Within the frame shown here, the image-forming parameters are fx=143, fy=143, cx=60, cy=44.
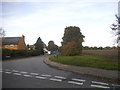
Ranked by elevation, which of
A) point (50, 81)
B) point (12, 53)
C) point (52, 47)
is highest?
point (52, 47)

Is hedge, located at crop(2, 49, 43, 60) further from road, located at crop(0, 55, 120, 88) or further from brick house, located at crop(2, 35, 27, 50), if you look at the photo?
road, located at crop(0, 55, 120, 88)

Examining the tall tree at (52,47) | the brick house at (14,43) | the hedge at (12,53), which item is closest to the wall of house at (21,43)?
the brick house at (14,43)

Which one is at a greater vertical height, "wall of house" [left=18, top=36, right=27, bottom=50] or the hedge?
"wall of house" [left=18, top=36, right=27, bottom=50]

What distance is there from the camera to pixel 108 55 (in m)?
27.0

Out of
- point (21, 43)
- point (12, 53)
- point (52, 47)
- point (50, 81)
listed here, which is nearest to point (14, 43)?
point (21, 43)

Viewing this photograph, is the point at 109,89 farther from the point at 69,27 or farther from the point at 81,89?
the point at 69,27

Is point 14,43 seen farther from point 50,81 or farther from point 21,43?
point 50,81

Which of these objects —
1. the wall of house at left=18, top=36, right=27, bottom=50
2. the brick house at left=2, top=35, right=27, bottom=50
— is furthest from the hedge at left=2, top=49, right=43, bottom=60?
the wall of house at left=18, top=36, right=27, bottom=50

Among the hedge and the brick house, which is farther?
the brick house

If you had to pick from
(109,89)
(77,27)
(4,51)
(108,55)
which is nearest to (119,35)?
(108,55)

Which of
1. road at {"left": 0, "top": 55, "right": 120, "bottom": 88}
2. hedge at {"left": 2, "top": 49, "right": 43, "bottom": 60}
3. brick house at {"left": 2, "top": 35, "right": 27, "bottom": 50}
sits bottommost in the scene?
road at {"left": 0, "top": 55, "right": 120, "bottom": 88}

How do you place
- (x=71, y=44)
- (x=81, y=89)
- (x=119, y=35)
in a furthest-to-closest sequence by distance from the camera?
(x=71, y=44)
(x=119, y=35)
(x=81, y=89)

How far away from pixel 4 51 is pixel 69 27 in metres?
31.5

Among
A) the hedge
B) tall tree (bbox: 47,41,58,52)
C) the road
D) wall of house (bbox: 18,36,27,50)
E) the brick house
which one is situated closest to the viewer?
the road
